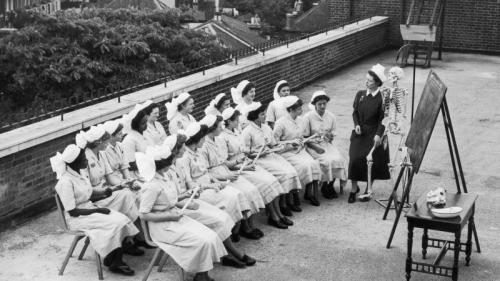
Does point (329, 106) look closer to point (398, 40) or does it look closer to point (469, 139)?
point (469, 139)

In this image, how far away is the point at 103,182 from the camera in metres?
9.34

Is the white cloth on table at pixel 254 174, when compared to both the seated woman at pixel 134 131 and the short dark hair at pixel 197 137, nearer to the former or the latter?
the short dark hair at pixel 197 137

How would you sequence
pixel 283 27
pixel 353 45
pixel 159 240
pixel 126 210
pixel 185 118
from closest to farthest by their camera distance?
pixel 159 240, pixel 126 210, pixel 185 118, pixel 353 45, pixel 283 27

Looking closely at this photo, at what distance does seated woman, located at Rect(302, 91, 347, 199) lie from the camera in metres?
11.4

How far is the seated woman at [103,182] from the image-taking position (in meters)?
8.88

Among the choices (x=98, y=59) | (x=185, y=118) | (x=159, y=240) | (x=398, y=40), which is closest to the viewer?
(x=159, y=240)

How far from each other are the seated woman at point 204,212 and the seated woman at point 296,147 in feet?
7.50

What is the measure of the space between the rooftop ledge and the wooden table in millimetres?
4556

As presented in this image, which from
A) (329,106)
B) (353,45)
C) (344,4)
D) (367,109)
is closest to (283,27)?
(344,4)

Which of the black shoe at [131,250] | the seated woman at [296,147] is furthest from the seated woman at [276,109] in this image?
the black shoe at [131,250]

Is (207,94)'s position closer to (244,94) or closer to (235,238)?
(244,94)

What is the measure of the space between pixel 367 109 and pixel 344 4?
14.7 m

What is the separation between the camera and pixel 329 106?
17047mm

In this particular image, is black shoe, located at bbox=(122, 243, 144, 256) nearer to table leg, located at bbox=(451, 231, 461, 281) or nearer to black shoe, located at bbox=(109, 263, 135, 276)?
black shoe, located at bbox=(109, 263, 135, 276)
